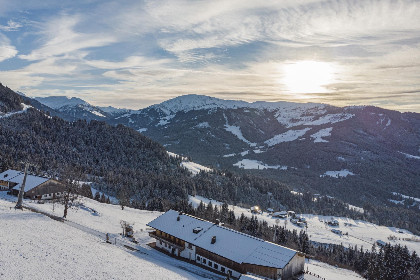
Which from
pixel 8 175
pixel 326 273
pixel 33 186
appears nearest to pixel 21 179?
pixel 33 186

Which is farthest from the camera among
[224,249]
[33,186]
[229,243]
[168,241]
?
[33,186]

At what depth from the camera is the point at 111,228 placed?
235 feet

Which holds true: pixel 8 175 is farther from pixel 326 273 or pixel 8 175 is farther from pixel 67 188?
pixel 326 273

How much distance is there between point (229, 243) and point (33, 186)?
6374 centimetres

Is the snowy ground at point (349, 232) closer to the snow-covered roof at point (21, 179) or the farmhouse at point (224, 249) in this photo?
the snow-covered roof at point (21, 179)

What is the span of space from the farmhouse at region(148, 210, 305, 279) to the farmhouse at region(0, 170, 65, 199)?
140 ft

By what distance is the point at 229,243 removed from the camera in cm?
5884

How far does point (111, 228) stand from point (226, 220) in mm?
69641

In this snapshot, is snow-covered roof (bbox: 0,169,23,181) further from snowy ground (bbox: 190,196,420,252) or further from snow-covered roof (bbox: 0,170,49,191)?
snowy ground (bbox: 190,196,420,252)

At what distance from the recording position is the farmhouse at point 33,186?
8781cm

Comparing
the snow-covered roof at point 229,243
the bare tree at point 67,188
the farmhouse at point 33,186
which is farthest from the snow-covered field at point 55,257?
the farmhouse at point 33,186

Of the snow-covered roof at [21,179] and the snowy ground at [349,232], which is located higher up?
the snow-covered roof at [21,179]

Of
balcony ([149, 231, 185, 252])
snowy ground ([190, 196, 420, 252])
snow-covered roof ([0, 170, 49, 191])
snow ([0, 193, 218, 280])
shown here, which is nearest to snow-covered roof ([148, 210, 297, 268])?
balcony ([149, 231, 185, 252])

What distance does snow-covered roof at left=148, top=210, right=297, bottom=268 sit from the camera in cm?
5344
